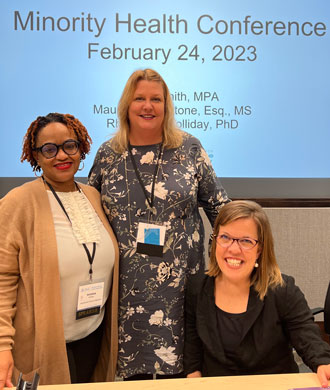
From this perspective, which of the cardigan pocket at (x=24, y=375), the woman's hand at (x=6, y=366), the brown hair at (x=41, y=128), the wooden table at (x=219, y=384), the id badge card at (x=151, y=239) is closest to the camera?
the wooden table at (x=219, y=384)

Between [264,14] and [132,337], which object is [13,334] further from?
[264,14]

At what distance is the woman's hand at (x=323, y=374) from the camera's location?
141 cm

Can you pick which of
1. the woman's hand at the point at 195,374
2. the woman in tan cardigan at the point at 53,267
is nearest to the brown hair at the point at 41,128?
the woman in tan cardigan at the point at 53,267

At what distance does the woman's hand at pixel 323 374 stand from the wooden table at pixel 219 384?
1 centimetres

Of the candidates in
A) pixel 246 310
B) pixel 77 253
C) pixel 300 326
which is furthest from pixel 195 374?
pixel 77 253

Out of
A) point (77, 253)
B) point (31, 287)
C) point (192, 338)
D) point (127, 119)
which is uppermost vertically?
point (127, 119)

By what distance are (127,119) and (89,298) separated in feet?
2.63

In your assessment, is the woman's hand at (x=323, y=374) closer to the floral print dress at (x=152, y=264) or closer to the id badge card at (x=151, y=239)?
the floral print dress at (x=152, y=264)

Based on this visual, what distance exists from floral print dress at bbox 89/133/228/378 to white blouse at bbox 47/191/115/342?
94 mm

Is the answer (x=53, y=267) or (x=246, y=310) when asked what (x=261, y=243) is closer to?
(x=246, y=310)

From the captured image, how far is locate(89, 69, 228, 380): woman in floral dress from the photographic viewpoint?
1.92 meters

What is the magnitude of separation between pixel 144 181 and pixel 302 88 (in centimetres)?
205

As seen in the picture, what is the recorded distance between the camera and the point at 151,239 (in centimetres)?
192

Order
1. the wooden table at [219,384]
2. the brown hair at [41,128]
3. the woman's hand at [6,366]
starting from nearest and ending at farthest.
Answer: the wooden table at [219,384], the woman's hand at [6,366], the brown hair at [41,128]
